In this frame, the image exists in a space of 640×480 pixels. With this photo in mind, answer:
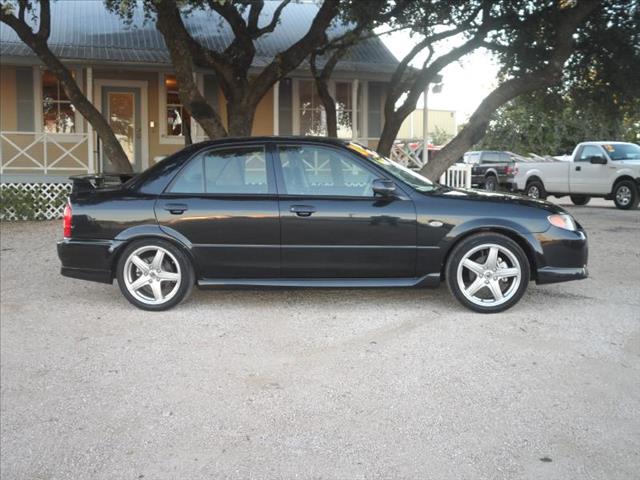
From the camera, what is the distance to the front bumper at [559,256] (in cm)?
590

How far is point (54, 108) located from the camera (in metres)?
16.1

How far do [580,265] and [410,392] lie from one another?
2585mm

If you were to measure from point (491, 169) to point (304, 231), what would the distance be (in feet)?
61.1

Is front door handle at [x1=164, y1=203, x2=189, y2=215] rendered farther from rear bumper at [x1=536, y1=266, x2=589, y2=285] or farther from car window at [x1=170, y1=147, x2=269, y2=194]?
rear bumper at [x1=536, y1=266, x2=589, y2=285]

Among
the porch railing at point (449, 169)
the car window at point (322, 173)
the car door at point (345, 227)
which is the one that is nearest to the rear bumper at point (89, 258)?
the car door at point (345, 227)

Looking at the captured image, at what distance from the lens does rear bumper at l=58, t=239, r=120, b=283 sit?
611 centimetres

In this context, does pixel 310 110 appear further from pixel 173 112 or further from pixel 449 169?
pixel 449 169

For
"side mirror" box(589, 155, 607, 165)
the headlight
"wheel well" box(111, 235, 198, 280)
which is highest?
"side mirror" box(589, 155, 607, 165)

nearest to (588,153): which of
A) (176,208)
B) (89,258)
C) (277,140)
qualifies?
(277,140)

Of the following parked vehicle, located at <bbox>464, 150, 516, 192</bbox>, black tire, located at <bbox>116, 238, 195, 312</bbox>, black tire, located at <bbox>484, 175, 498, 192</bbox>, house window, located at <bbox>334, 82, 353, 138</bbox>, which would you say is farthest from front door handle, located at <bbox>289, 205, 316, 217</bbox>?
black tire, located at <bbox>484, 175, 498, 192</bbox>

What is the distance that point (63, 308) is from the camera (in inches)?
249

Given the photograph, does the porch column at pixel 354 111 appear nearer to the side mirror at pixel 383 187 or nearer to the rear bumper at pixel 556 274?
the side mirror at pixel 383 187

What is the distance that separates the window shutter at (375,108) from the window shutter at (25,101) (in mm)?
8351

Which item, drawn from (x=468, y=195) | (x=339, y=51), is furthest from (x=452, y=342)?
(x=339, y=51)
